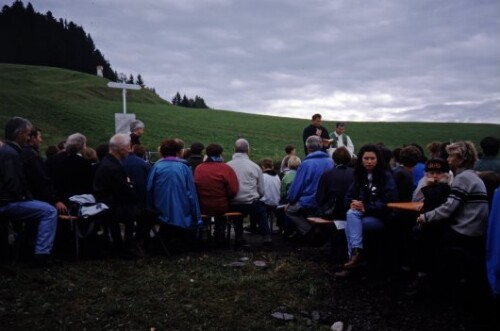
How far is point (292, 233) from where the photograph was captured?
9.13m

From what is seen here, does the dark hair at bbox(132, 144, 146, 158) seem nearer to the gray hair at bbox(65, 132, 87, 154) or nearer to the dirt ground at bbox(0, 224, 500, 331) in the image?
the gray hair at bbox(65, 132, 87, 154)

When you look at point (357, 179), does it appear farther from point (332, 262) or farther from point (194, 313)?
point (194, 313)

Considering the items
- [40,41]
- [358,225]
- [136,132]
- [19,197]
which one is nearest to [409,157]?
[358,225]

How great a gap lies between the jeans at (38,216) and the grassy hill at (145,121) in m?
17.4

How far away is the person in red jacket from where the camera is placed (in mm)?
7766

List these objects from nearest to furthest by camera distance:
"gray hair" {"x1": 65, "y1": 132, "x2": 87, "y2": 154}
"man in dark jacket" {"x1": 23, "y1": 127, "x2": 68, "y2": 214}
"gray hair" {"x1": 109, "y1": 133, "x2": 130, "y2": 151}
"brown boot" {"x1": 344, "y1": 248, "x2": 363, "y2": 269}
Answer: "brown boot" {"x1": 344, "y1": 248, "x2": 363, "y2": 269} → "man in dark jacket" {"x1": 23, "y1": 127, "x2": 68, "y2": 214} → "gray hair" {"x1": 109, "y1": 133, "x2": 130, "y2": 151} → "gray hair" {"x1": 65, "y1": 132, "x2": 87, "y2": 154}

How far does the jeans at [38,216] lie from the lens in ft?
20.5

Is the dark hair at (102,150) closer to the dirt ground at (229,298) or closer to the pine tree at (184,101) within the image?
the dirt ground at (229,298)

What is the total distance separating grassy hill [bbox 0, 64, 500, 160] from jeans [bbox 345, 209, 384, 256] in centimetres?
1728

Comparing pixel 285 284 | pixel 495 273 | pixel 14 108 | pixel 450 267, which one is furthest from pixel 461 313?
pixel 14 108

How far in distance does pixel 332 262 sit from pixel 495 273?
2980 millimetres

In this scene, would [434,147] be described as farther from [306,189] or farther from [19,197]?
[19,197]

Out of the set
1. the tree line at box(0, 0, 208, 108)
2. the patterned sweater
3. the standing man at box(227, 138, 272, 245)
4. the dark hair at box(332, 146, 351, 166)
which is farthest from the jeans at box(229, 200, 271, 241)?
the tree line at box(0, 0, 208, 108)

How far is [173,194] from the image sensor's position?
7.31m
